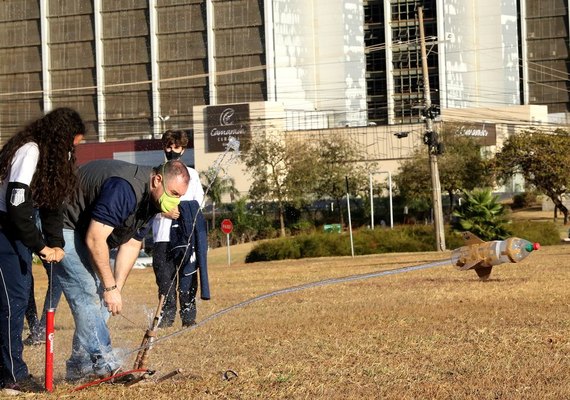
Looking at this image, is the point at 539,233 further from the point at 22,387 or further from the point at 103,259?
the point at 22,387

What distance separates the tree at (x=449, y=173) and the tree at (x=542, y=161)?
9.56 ft

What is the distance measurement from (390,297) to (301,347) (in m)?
4.77

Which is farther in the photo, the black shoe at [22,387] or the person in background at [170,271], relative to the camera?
the person in background at [170,271]

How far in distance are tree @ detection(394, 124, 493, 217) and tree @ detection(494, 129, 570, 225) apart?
2.92m

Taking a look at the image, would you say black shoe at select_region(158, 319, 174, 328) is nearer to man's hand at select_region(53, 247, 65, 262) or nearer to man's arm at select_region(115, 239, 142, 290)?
man's arm at select_region(115, 239, 142, 290)

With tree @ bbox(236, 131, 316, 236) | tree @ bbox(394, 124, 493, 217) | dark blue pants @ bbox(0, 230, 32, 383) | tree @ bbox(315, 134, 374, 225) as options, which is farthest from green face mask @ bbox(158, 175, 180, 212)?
tree @ bbox(315, 134, 374, 225)

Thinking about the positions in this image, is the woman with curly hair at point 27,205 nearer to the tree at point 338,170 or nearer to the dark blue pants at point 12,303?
the dark blue pants at point 12,303

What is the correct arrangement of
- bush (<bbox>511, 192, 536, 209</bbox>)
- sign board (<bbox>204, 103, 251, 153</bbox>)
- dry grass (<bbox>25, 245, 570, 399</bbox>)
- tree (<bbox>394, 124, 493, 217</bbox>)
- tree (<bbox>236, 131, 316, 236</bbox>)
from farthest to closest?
sign board (<bbox>204, 103, 251, 153</bbox>) < bush (<bbox>511, 192, 536, 209</bbox>) < tree (<bbox>236, 131, 316, 236</bbox>) < tree (<bbox>394, 124, 493, 217</bbox>) < dry grass (<bbox>25, 245, 570, 399</bbox>)

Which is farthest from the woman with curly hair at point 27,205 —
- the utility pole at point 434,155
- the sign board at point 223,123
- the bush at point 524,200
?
the sign board at point 223,123

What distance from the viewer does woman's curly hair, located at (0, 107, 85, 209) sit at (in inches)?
280

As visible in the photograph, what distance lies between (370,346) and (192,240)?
3278 millimetres

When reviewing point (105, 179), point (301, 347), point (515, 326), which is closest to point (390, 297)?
point (515, 326)

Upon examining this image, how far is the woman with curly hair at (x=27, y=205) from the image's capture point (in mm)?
7004

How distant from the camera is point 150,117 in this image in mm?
104438
